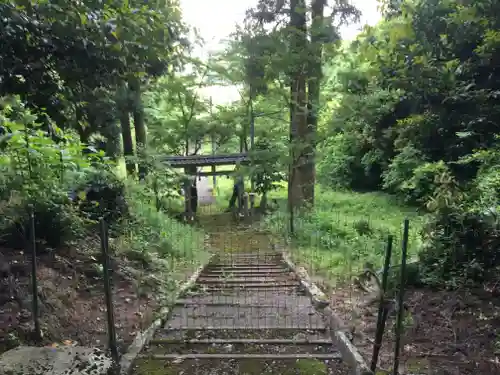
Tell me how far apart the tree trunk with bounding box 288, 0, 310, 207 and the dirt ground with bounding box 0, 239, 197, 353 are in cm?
518

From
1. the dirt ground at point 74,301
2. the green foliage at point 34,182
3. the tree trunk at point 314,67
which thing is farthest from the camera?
the tree trunk at point 314,67

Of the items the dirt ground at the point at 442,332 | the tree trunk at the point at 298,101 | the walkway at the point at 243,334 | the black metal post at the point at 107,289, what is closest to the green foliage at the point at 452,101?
the dirt ground at the point at 442,332

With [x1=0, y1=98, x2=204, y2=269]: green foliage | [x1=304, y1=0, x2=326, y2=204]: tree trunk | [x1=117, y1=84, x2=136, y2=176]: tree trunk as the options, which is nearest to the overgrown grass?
[x1=304, y1=0, x2=326, y2=204]: tree trunk

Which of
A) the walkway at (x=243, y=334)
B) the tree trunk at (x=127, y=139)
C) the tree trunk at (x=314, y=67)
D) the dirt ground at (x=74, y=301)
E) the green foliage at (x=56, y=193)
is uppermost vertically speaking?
the tree trunk at (x=314, y=67)

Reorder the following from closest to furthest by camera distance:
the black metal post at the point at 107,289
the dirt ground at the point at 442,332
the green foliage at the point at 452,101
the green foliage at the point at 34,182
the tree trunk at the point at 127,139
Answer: the black metal post at the point at 107,289 → the dirt ground at the point at 442,332 → the green foliage at the point at 34,182 → the green foliage at the point at 452,101 → the tree trunk at the point at 127,139

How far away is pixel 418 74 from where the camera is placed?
Result: 580cm

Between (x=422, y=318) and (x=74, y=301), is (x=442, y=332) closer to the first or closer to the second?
(x=422, y=318)

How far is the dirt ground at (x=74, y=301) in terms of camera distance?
367cm

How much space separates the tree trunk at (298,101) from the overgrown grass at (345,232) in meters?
0.94

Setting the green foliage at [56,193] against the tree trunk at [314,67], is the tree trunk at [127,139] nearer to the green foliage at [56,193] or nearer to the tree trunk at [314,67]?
the green foliage at [56,193]

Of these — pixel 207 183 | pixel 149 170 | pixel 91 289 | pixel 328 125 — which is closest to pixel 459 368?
pixel 91 289

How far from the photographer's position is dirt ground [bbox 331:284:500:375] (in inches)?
129

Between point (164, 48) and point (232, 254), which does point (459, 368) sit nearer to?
point (164, 48)

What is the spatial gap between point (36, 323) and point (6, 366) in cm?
68
